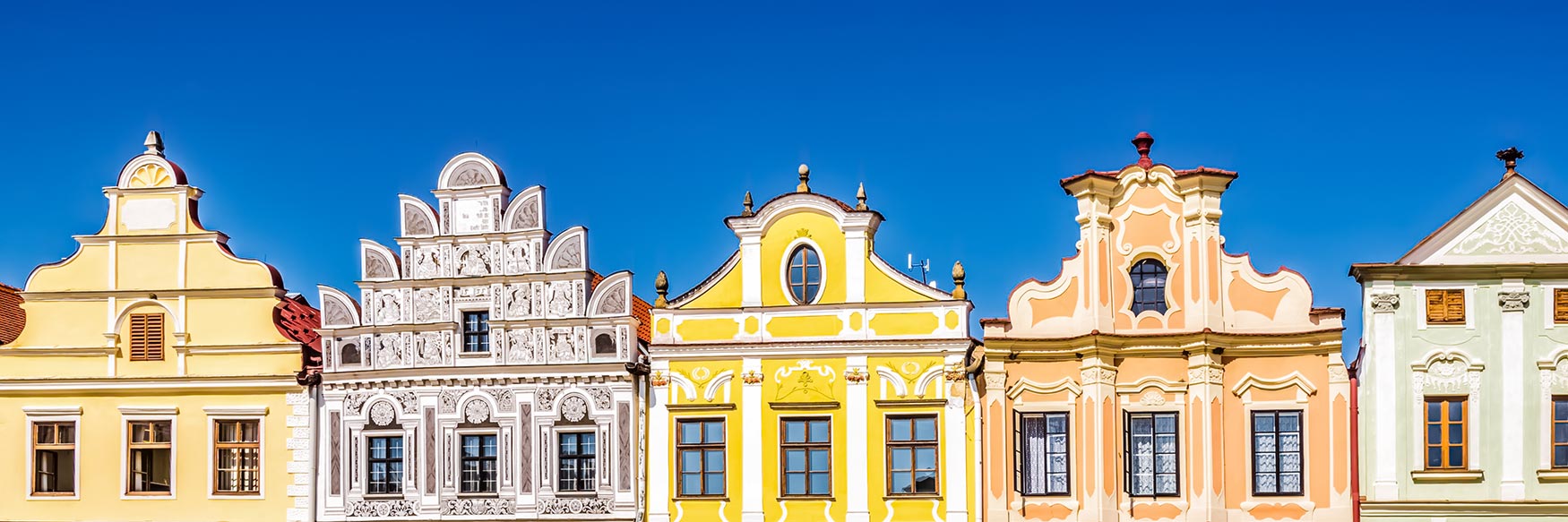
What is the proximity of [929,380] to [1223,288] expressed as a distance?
536 centimetres

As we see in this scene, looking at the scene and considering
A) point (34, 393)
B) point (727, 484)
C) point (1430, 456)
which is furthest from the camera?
point (34, 393)

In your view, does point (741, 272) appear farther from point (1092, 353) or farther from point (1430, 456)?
point (1430, 456)

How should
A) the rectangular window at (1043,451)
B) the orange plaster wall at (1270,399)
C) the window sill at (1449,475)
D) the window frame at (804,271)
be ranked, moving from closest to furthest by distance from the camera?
the window sill at (1449,475) < the orange plaster wall at (1270,399) < the rectangular window at (1043,451) < the window frame at (804,271)

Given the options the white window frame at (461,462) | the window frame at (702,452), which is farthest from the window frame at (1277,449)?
the white window frame at (461,462)

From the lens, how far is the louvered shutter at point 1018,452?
3381cm

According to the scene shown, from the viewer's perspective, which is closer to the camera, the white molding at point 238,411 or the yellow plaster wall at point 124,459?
the yellow plaster wall at point 124,459

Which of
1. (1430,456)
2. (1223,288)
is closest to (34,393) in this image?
(1223,288)

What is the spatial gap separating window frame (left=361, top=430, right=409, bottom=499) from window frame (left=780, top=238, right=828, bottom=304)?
307 inches

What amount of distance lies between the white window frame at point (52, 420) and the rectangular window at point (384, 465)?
18.8 feet

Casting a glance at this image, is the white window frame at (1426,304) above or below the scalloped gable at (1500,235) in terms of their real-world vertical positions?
below

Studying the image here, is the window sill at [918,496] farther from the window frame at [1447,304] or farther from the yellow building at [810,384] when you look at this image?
the window frame at [1447,304]

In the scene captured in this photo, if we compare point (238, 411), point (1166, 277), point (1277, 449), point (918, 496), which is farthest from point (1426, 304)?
point (238, 411)

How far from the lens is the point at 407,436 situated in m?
36.6

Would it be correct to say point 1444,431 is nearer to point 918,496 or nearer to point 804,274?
point 918,496
